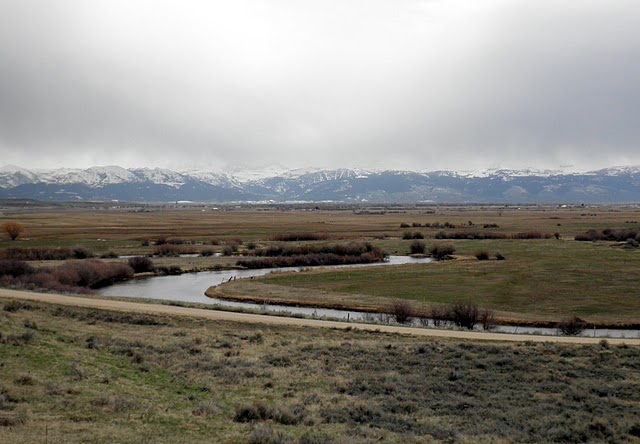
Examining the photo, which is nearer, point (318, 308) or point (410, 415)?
point (410, 415)

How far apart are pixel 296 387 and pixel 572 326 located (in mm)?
26573

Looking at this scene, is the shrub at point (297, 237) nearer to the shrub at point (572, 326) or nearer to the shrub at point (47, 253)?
the shrub at point (47, 253)

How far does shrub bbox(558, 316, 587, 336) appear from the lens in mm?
37803

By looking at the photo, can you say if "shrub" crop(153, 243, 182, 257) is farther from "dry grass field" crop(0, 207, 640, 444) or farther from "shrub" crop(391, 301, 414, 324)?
"dry grass field" crop(0, 207, 640, 444)

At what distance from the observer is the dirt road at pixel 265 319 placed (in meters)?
30.2

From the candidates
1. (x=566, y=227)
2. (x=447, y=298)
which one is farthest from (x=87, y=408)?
(x=566, y=227)

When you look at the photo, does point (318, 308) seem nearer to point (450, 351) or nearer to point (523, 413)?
point (450, 351)

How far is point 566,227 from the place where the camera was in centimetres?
13200

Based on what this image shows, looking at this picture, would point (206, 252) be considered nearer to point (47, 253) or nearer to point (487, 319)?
point (47, 253)

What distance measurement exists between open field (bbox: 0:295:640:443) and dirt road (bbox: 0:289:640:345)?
2784 mm

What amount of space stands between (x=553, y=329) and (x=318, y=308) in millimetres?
18302

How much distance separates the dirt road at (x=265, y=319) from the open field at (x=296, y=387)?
278 centimetres

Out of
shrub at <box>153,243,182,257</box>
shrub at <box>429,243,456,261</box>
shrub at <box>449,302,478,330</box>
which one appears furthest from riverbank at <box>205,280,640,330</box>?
shrub at <box>429,243,456,261</box>

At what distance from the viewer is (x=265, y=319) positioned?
34625 mm
